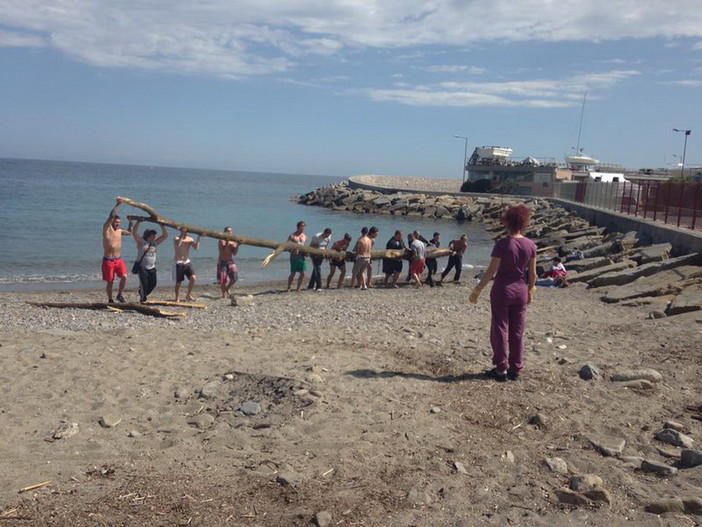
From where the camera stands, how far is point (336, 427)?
549cm

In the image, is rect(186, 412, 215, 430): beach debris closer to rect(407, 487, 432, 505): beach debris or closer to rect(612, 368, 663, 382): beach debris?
rect(407, 487, 432, 505): beach debris

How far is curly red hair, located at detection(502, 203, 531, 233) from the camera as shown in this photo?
6391mm

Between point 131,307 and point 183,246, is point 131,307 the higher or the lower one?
the lower one

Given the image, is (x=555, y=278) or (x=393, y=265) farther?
(x=393, y=265)

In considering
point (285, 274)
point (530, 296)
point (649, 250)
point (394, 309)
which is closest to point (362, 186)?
point (285, 274)

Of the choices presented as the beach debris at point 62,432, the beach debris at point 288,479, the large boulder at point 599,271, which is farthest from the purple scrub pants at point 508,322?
the large boulder at point 599,271

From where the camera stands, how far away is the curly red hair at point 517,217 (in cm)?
639

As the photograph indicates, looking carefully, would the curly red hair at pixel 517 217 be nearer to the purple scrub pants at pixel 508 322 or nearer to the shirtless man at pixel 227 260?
the purple scrub pants at pixel 508 322

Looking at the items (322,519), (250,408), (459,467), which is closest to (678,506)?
(459,467)

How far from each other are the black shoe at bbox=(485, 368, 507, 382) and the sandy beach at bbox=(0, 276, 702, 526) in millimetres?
91

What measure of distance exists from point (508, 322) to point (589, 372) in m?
1.06

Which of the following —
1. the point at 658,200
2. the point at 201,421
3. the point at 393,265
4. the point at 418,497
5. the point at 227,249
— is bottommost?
the point at 393,265

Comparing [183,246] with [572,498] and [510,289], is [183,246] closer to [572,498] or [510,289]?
[510,289]

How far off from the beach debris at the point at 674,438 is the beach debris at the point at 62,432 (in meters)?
4.71
